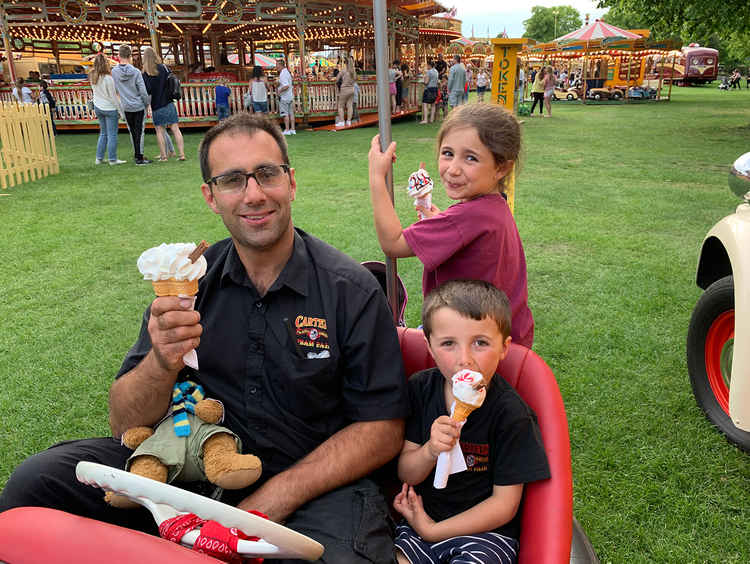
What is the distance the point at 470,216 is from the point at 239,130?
2.82 ft

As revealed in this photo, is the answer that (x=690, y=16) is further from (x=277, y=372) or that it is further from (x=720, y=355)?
(x=277, y=372)

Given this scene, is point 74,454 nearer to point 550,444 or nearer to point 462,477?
point 462,477

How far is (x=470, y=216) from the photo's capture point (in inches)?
81.0

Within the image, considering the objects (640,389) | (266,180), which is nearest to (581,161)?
(640,389)

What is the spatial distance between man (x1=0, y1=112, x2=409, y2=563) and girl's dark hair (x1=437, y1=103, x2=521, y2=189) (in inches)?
27.6

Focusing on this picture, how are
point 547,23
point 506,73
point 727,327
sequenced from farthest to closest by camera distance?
1. point 547,23
2. point 506,73
3. point 727,327

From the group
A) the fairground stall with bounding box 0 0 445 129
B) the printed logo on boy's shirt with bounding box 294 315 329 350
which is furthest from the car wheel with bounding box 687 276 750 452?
the fairground stall with bounding box 0 0 445 129

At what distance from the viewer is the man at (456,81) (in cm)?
1580

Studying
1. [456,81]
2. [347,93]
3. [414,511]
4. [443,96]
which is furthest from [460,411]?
[443,96]

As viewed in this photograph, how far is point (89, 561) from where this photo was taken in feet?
3.62

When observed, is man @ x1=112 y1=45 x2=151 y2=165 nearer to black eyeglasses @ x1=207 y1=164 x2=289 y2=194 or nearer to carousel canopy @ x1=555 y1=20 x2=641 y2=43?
black eyeglasses @ x1=207 y1=164 x2=289 y2=194

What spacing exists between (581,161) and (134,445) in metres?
9.99

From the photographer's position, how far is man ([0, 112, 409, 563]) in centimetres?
164

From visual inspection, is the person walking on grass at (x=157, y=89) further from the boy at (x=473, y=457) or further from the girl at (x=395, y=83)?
the boy at (x=473, y=457)
